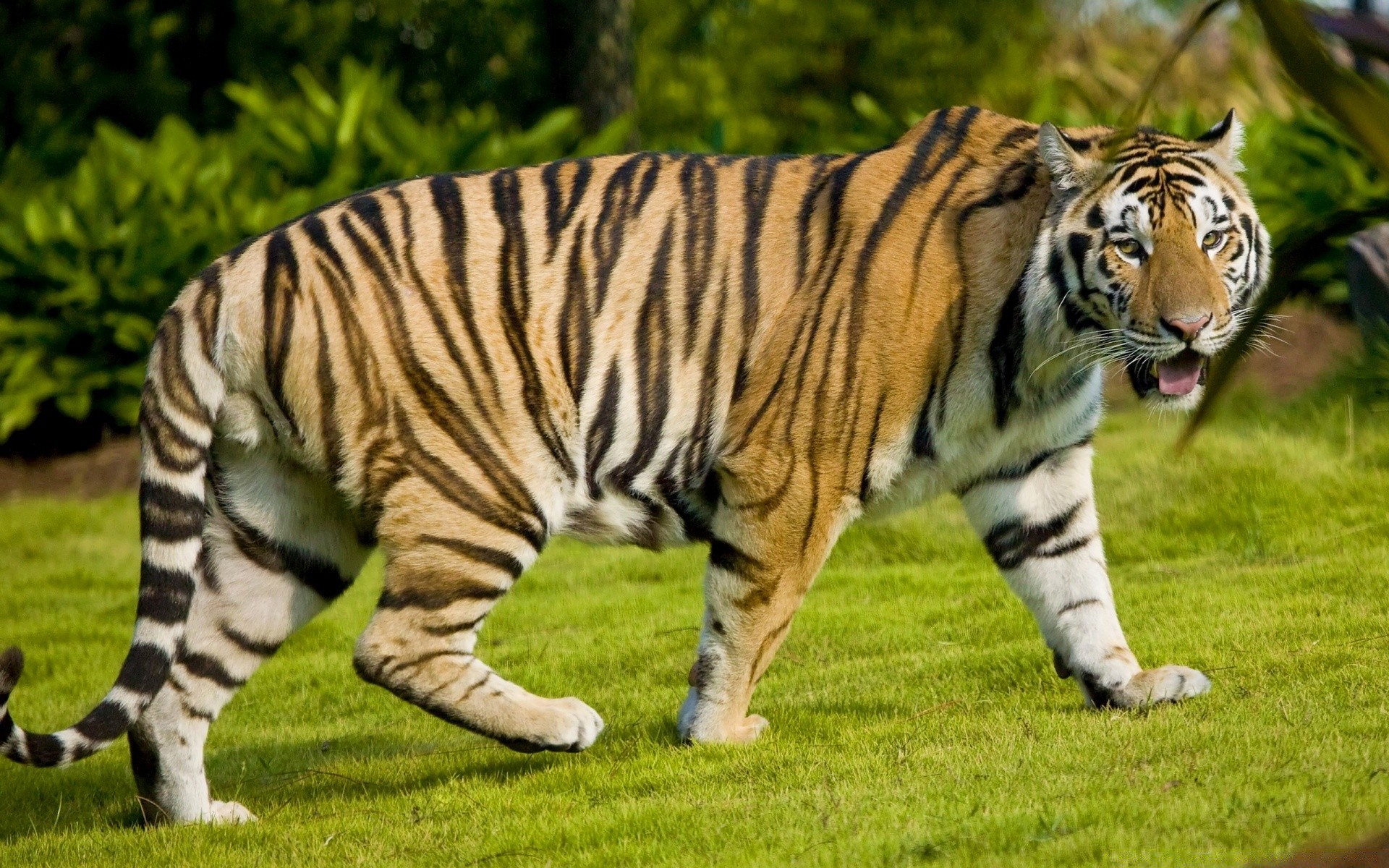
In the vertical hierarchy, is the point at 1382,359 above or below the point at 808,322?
below

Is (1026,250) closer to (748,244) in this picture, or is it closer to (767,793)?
(748,244)

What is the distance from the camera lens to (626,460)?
4.64 m

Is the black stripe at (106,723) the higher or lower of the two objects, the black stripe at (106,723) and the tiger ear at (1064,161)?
the lower

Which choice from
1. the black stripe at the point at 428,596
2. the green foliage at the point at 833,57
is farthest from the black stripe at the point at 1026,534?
the green foliage at the point at 833,57

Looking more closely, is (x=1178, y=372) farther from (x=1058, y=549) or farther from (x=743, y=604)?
(x=743, y=604)

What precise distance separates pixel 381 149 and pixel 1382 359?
6.53m

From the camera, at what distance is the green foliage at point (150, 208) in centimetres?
1032

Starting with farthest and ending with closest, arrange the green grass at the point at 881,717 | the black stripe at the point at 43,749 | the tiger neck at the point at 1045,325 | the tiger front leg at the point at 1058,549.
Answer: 1. the tiger front leg at the point at 1058,549
2. the tiger neck at the point at 1045,325
3. the black stripe at the point at 43,749
4. the green grass at the point at 881,717

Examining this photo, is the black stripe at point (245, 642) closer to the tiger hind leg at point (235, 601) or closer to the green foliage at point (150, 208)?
the tiger hind leg at point (235, 601)

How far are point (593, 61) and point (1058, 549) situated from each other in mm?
8371

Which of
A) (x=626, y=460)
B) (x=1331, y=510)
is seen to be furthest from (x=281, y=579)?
(x=1331, y=510)

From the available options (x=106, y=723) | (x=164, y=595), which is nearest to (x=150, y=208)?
(x=164, y=595)

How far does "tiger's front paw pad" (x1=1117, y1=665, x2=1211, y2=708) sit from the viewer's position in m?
4.52

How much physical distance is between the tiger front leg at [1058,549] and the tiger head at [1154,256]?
442 millimetres
